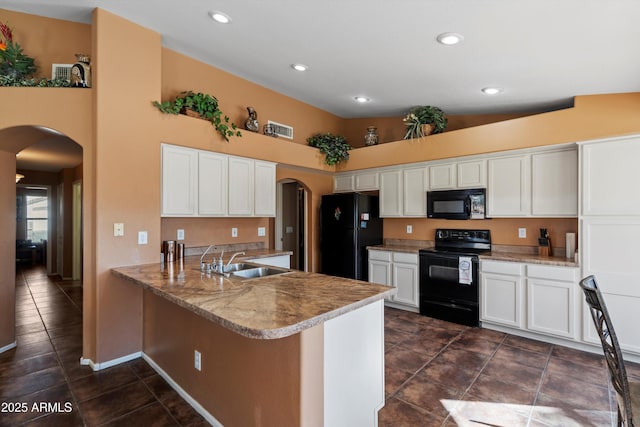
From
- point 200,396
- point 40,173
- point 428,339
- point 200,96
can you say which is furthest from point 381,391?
point 40,173

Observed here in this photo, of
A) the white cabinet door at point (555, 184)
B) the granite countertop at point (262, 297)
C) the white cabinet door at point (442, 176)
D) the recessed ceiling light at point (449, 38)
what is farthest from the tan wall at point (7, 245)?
the white cabinet door at point (555, 184)

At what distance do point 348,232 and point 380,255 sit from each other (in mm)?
589

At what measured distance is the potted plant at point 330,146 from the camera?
4.90 meters

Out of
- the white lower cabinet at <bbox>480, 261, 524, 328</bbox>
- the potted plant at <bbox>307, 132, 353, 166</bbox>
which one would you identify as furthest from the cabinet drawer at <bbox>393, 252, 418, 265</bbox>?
the potted plant at <bbox>307, 132, 353, 166</bbox>

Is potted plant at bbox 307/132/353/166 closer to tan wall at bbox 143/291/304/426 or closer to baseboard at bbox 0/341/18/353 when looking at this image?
tan wall at bbox 143/291/304/426

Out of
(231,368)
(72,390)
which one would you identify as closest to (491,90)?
(231,368)

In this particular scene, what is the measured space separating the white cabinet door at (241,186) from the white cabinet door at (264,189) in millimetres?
81

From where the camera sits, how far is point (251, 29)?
2.80 metres

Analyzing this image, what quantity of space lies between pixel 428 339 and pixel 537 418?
1.34 m

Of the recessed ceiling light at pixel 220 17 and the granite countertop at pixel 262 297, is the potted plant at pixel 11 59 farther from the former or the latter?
the granite countertop at pixel 262 297

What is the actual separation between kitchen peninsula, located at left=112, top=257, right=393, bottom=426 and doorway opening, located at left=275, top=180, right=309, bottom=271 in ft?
12.8

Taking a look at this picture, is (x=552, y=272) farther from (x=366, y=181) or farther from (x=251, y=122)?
(x=251, y=122)

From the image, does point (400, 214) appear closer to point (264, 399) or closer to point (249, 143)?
point (249, 143)

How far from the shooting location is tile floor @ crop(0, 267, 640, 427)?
2064mm
